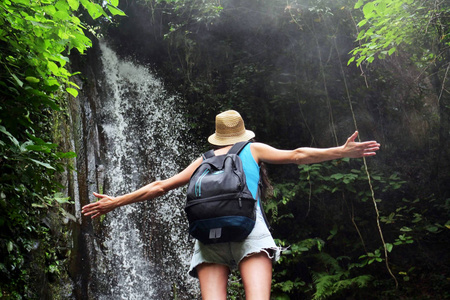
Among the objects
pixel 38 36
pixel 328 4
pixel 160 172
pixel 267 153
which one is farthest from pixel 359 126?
pixel 38 36

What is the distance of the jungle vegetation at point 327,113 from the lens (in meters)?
5.46

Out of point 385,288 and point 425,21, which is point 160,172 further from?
point 425,21

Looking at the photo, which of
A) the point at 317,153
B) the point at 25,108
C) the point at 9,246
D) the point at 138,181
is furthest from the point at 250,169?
the point at 138,181

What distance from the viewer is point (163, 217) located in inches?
309

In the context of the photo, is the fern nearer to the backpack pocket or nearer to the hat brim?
the hat brim

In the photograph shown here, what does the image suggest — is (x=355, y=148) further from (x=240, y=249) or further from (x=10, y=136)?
(x=10, y=136)

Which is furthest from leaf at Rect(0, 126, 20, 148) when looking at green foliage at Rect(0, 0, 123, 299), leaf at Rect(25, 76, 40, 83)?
leaf at Rect(25, 76, 40, 83)

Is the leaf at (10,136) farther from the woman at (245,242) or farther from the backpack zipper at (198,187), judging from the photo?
the backpack zipper at (198,187)

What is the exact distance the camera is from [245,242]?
204 centimetres

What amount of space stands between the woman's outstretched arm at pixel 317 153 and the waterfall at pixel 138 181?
17.4 feet

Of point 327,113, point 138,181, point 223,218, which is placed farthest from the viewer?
point 138,181

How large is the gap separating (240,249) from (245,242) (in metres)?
0.05

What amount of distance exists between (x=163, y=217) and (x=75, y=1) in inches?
228

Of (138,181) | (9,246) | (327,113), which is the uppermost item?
(327,113)
